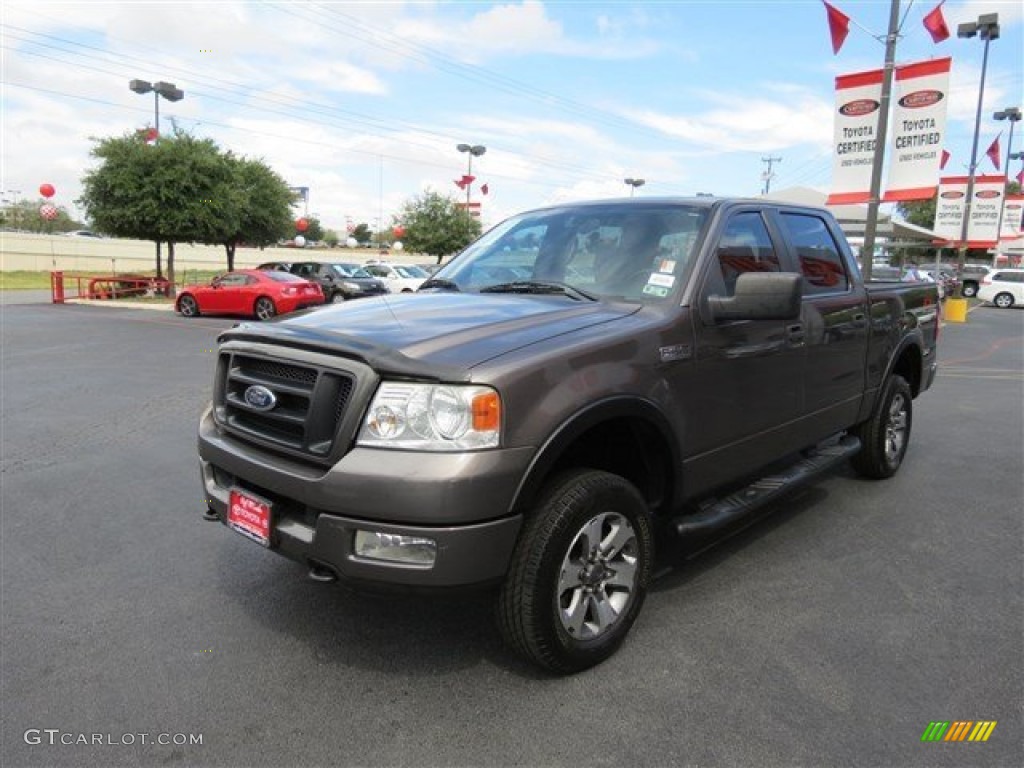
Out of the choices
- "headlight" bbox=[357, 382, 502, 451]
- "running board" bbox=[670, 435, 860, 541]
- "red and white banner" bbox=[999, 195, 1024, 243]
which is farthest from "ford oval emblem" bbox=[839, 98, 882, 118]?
"red and white banner" bbox=[999, 195, 1024, 243]

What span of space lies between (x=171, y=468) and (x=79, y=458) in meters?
0.85

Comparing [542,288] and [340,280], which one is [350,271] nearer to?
[340,280]

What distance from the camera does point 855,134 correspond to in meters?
13.8

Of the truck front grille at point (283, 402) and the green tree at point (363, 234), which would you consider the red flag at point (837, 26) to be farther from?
the green tree at point (363, 234)

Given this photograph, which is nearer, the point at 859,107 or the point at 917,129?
the point at 917,129

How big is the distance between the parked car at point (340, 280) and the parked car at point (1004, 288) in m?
28.1

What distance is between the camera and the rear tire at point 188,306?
21.0m

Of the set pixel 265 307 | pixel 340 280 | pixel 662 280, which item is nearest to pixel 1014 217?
pixel 340 280

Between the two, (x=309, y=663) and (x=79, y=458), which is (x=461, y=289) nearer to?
(x=309, y=663)

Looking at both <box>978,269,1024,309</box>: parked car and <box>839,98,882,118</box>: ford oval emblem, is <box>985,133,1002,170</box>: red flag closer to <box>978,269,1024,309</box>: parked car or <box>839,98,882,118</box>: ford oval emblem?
<box>978,269,1024,309</box>: parked car

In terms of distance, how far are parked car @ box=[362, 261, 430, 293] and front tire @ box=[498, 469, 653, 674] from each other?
23.2 metres

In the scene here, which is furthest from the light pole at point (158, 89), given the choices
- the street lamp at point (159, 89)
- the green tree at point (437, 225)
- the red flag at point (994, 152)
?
the red flag at point (994, 152)

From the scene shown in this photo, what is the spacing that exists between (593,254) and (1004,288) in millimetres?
37107

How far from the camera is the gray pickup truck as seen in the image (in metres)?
2.48
